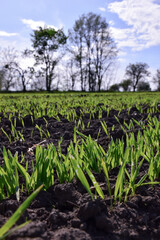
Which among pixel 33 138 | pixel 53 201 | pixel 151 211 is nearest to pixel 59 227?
pixel 53 201

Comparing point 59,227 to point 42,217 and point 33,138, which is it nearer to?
point 42,217

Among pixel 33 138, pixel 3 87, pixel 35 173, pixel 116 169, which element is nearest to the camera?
pixel 35 173

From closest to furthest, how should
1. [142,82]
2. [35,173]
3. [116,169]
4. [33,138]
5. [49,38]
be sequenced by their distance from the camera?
[35,173] → [116,169] → [33,138] → [49,38] → [142,82]

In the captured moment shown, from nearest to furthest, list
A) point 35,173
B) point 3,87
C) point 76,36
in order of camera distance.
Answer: point 35,173 < point 76,36 < point 3,87

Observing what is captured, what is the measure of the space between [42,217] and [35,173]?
0.26m

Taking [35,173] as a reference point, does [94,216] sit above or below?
below

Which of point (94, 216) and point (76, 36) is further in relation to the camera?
point (76, 36)

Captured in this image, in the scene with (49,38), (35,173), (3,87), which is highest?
(49,38)

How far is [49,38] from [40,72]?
5.72 meters

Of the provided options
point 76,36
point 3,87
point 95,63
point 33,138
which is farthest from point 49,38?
point 33,138

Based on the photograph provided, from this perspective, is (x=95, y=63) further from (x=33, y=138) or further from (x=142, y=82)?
(x=33, y=138)

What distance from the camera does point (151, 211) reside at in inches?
44.1

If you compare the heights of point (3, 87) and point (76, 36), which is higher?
point (76, 36)

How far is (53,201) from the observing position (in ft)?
4.00
